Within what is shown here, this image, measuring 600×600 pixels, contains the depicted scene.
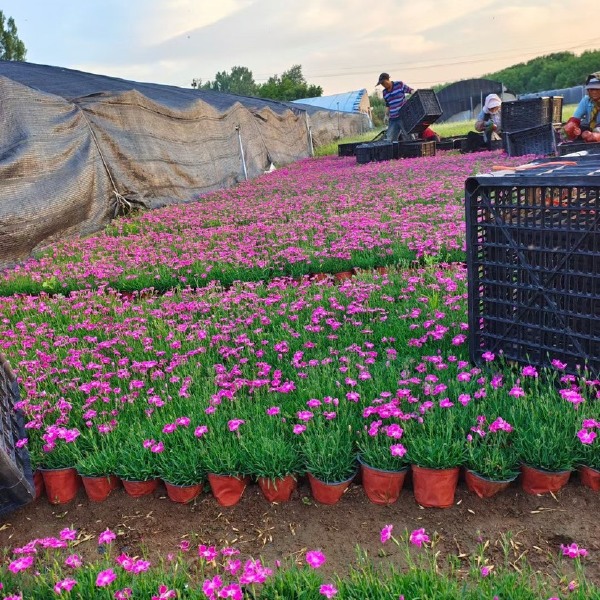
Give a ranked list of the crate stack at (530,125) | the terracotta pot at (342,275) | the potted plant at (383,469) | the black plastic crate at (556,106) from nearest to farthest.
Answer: the potted plant at (383,469), the terracotta pot at (342,275), the crate stack at (530,125), the black plastic crate at (556,106)

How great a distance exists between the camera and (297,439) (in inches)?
113

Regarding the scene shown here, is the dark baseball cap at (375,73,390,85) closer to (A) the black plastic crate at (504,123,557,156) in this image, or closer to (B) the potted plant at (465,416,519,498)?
(A) the black plastic crate at (504,123,557,156)

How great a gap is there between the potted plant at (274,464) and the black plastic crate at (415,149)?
16710 mm

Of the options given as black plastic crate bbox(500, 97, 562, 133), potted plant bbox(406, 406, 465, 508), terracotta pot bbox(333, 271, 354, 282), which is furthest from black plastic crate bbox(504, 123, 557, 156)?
potted plant bbox(406, 406, 465, 508)

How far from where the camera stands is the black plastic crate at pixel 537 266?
2.74 m

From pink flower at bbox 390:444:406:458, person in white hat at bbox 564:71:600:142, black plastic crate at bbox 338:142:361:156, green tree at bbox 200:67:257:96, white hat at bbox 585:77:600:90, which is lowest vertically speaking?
black plastic crate at bbox 338:142:361:156

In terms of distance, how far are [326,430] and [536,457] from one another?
98 centimetres

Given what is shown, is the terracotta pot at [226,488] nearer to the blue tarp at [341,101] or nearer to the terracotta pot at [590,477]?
the terracotta pot at [590,477]

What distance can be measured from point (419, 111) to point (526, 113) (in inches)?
170

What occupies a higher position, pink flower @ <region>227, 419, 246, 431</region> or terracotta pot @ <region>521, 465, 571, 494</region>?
pink flower @ <region>227, 419, 246, 431</region>

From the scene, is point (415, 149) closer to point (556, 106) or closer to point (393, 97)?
point (393, 97)

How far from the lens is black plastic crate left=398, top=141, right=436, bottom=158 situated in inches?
715

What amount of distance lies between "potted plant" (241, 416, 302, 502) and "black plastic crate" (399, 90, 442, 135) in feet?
55.5

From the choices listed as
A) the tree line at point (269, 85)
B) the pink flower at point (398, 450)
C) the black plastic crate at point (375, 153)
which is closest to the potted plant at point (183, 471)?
the pink flower at point (398, 450)
